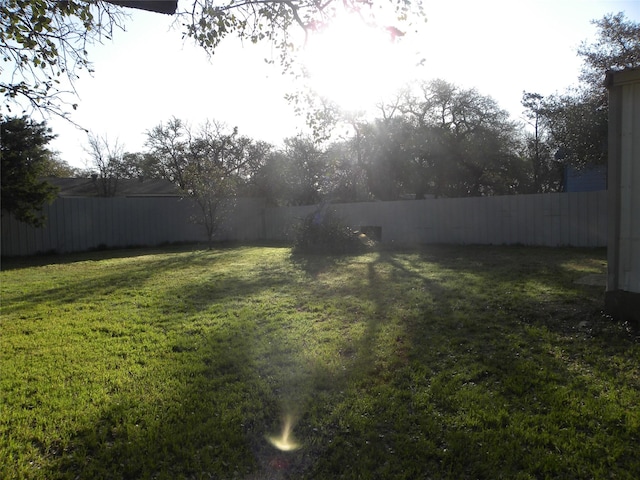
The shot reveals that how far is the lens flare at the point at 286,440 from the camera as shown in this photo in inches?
95.2

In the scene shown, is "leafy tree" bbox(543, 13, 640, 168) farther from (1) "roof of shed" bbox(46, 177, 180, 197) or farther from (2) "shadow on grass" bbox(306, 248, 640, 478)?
(1) "roof of shed" bbox(46, 177, 180, 197)

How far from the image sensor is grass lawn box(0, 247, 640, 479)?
2.25m

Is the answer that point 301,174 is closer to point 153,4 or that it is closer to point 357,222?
point 357,222

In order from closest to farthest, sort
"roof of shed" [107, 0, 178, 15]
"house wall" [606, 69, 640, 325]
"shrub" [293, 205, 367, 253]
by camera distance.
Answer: "roof of shed" [107, 0, 178, 15]
"house wall" [606, 69, 640, 325]
"shrub" [293, 205, 367, 253]

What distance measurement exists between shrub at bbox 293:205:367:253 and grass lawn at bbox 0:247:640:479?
5514mm

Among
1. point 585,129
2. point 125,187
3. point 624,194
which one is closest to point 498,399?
point 624,194

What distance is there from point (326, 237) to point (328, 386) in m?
8.54

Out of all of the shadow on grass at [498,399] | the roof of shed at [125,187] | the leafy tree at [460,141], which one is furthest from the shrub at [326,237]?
the roof of shed at [125,187]

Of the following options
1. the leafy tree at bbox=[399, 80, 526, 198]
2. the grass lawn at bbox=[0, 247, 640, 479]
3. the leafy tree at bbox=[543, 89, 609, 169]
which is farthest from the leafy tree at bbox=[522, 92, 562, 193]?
the grass lawn at bbox=[0, 247, 640, 479]

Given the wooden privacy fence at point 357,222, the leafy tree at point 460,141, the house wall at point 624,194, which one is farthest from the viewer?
the leafy tree at point 460,141

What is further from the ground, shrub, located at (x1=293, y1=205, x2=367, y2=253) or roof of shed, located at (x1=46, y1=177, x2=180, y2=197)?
roof of shed, located at (x1=46, y1=177, x2=180, y2=197)

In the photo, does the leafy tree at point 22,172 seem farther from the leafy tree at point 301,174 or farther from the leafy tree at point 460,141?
the leafy tree at point 460,141

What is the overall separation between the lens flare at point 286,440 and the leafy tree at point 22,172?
1223 centimetres

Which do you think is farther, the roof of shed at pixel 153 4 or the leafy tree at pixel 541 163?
the leafy tree at pixel 541 163
